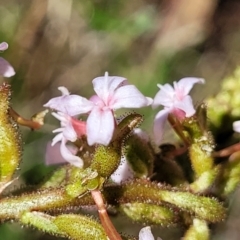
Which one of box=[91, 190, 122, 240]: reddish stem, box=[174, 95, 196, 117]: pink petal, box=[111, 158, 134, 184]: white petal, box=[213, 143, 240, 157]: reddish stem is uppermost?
box=[174, 95, 196, 117]: pink petal

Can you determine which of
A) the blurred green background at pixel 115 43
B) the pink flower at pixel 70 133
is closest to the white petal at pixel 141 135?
the pink flower at pixel 70 133

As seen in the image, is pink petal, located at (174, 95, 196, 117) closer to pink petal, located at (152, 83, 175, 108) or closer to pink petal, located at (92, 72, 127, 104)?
pink petal, located at (152, 83, 175, 108)

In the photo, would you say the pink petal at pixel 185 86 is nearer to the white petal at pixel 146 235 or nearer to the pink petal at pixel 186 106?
the pink petal at pixel 186 106

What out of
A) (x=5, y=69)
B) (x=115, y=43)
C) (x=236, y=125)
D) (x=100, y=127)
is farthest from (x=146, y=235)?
(x=115, y=43)

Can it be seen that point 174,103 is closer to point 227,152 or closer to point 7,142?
point 227,152

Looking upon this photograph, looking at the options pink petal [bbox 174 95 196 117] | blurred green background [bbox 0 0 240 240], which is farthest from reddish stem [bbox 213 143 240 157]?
blurred green background [bbox 0 0 240 240]

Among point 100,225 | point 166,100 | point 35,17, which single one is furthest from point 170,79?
point 100,225
